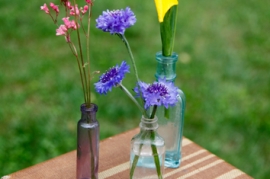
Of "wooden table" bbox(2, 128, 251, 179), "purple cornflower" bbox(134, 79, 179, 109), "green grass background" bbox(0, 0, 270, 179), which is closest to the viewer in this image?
"purple cornflower" bbox(134, 79, 179, 109)

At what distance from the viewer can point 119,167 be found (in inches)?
47.6

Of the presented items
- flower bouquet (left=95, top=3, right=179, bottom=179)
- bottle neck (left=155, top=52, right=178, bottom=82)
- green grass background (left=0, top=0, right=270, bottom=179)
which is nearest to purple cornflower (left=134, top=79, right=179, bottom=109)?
flower bouquet (left=95, top=3, right=179, bottom=179)

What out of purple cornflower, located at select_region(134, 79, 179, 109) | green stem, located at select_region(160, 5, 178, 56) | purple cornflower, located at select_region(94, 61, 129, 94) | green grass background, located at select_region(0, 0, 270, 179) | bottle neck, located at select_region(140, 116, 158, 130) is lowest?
green grass background, located at select_region(0, 0, 270, 179)

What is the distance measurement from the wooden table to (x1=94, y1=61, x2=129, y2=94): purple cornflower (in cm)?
29

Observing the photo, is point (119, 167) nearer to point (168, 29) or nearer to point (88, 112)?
point (88, 112)

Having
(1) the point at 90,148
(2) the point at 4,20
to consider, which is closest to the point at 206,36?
(2) the point at 4,20

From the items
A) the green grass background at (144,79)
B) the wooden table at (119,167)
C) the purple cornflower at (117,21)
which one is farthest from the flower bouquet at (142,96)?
the green grass background at (144,79)

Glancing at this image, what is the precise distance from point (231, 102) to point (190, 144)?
113cm

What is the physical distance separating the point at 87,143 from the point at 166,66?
24cm

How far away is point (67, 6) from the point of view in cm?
98

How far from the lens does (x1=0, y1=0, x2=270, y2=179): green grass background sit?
83.7 inches

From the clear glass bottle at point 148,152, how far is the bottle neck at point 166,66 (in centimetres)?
13

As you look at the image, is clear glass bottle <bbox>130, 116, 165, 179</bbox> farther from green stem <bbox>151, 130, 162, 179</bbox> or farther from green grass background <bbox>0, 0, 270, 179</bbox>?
green grass background <bbox>0, 0, 270, 179</bbox>

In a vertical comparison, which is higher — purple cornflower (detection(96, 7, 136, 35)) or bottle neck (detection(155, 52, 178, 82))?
purple cornflower (detection(96, 7, 136, 35))
